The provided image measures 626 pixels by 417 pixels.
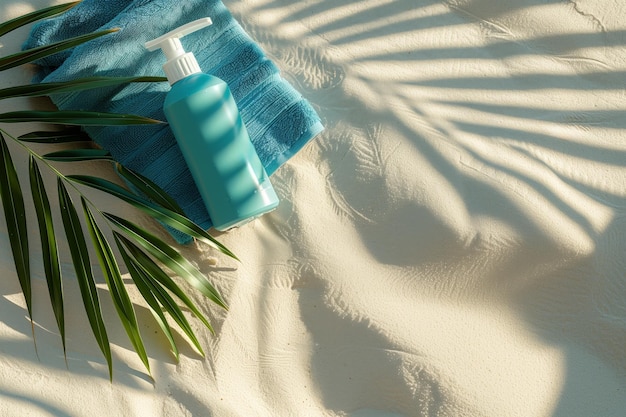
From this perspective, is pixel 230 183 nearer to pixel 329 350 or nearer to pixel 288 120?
pixel 288 120

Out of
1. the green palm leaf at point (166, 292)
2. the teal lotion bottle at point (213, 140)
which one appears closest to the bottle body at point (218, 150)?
the teal lotion bottle at point (213, 140)

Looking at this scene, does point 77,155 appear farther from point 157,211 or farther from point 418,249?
point 418,249

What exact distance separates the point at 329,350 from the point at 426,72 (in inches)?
19.0

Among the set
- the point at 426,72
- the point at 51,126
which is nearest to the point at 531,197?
the point at 426,72

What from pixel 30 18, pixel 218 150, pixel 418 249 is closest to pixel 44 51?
pixel 30 18

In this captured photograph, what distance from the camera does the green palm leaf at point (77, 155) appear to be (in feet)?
3.41

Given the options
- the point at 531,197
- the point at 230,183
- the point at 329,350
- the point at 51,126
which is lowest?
the point at 329,350

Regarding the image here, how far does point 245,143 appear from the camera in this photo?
1.03 m

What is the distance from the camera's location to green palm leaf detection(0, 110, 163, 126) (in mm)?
991

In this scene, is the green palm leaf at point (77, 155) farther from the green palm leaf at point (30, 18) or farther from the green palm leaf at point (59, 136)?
the green palm leaf at point (30, 18)

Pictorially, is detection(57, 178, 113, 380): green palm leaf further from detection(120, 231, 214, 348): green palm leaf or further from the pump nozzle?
the pump nozzle

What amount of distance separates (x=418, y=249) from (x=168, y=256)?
0.39 meters

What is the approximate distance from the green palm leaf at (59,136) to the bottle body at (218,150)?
17cm

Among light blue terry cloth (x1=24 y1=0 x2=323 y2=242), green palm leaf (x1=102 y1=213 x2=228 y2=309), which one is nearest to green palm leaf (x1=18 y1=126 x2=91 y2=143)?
light blue terry cloth (x1=24 y1=0 x2=323 y2=242)
